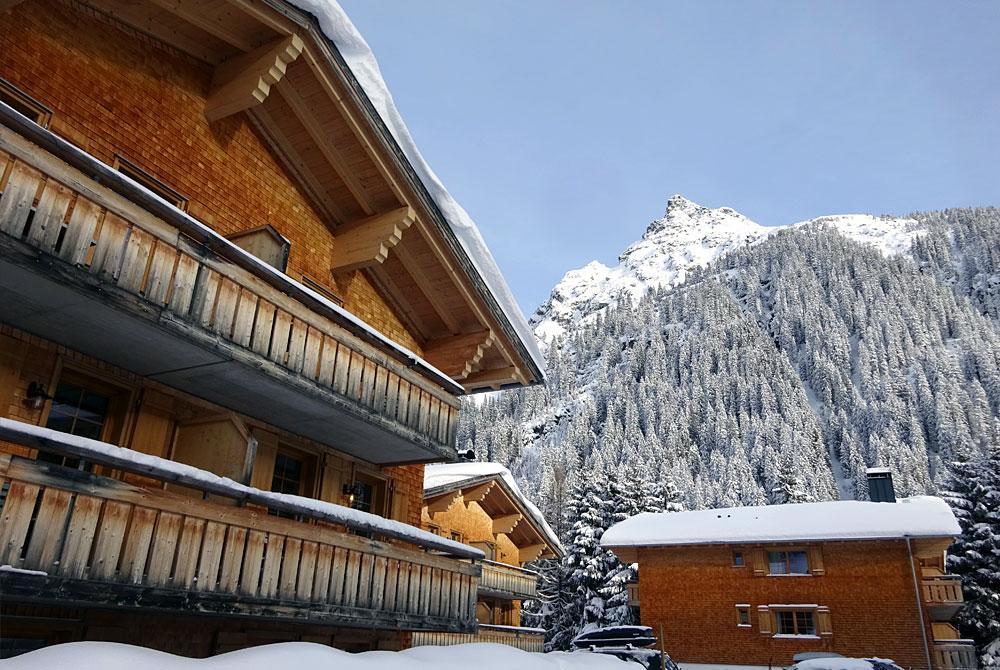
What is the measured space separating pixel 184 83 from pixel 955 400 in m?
157

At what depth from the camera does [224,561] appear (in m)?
8.98

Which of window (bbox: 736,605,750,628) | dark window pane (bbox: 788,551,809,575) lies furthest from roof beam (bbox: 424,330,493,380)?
dark window pane (bbox: 788,551,809,575)

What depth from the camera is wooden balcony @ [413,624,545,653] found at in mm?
21953

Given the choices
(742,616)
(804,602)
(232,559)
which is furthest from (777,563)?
(232,559)

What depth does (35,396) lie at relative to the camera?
8.64 m

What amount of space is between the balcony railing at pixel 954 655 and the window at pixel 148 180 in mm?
35095

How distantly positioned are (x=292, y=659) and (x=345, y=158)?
9.73 m

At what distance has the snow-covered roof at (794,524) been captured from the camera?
32.7 metres

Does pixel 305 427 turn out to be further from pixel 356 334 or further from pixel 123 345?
pixel 123 345

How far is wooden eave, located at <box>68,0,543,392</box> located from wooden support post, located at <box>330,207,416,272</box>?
3cm

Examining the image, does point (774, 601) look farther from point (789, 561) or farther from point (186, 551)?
point (186, 551)

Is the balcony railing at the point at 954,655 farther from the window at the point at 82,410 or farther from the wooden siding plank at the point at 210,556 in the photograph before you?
the window at the point at 82,410

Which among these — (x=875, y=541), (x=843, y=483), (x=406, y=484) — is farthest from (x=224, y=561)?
(x=843, y=483)

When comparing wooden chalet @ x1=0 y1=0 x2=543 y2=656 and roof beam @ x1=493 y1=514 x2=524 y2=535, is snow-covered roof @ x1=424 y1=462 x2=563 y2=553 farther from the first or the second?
wooden chalet @ x1=0 y1=0 x2=543 y2=656
